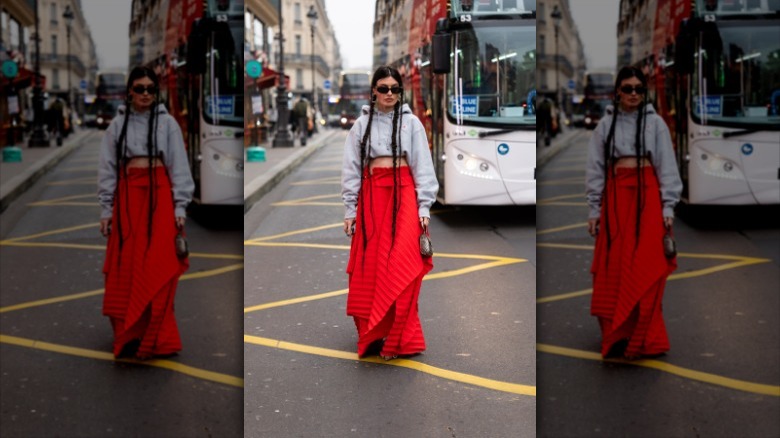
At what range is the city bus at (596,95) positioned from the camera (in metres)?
1.69

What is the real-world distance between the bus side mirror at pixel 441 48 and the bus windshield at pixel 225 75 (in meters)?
0.67

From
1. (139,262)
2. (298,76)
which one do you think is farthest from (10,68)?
(139,262)

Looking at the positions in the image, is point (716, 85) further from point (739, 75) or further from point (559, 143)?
point (559, 143)

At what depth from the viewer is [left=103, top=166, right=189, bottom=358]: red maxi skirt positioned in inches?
84.2

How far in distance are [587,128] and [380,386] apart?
768 millimetres

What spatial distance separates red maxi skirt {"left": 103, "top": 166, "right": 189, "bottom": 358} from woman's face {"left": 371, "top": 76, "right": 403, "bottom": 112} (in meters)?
0.52

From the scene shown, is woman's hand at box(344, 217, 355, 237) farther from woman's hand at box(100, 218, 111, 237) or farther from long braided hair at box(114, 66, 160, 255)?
woman's hand at box(100, 218, 111, 237)

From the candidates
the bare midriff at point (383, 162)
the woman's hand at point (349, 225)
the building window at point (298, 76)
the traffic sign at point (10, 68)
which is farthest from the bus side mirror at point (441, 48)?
the traffic sign at point (10, 68)

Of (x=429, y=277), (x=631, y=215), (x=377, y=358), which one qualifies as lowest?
(x=377, y=358)

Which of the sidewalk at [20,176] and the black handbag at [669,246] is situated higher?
the sidewalk at [20,176]

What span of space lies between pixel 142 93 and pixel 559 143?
0.83m

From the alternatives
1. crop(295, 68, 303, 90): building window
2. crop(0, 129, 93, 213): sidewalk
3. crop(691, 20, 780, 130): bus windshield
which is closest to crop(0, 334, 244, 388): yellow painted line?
crop(691, 20, 780, 130): bus windshield

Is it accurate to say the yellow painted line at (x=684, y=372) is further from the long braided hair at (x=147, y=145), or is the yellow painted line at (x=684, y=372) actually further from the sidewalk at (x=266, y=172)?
the long braided hair at (x=147, y=145)

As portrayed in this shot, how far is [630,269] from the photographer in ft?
6.33
